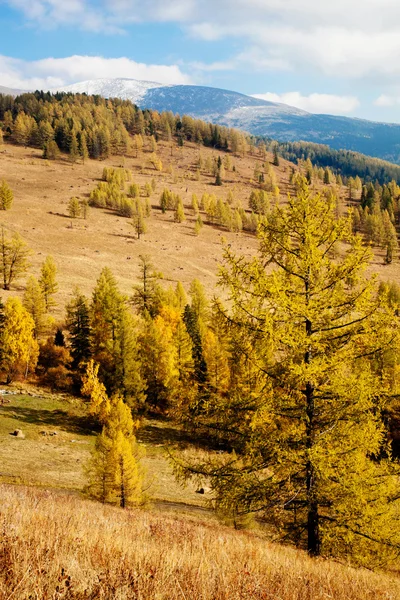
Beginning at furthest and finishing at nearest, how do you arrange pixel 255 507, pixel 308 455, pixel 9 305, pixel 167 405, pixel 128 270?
pixel 128 270 < pixel 167 405 < pixel 9 305 < pixel 255 507 < pixel 308 455

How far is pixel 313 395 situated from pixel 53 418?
117 feet

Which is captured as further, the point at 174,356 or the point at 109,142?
the point at 109,142

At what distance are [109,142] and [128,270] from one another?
5571 inches

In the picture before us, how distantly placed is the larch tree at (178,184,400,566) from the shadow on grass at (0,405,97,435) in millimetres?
30951

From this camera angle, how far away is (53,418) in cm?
3778

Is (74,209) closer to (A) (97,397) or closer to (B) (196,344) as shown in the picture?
(B) (196,344)

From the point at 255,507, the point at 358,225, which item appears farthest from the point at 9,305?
the point at 358,225

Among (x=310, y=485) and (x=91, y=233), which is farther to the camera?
(x=91, y=233)

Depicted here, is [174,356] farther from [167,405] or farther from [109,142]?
[109,142]

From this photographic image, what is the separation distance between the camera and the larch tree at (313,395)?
313 inches

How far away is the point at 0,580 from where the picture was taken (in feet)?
11.3

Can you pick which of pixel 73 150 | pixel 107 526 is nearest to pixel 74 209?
pixel 73 150

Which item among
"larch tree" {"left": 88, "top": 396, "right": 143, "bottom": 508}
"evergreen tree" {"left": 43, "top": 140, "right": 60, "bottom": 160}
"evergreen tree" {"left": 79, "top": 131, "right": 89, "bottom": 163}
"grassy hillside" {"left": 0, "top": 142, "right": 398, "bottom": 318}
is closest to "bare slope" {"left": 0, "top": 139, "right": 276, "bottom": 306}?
"grassy hillside" {"left": 0, "top": 142, "right": 398, "bottom": 318}

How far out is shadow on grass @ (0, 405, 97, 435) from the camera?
35.8 meters
